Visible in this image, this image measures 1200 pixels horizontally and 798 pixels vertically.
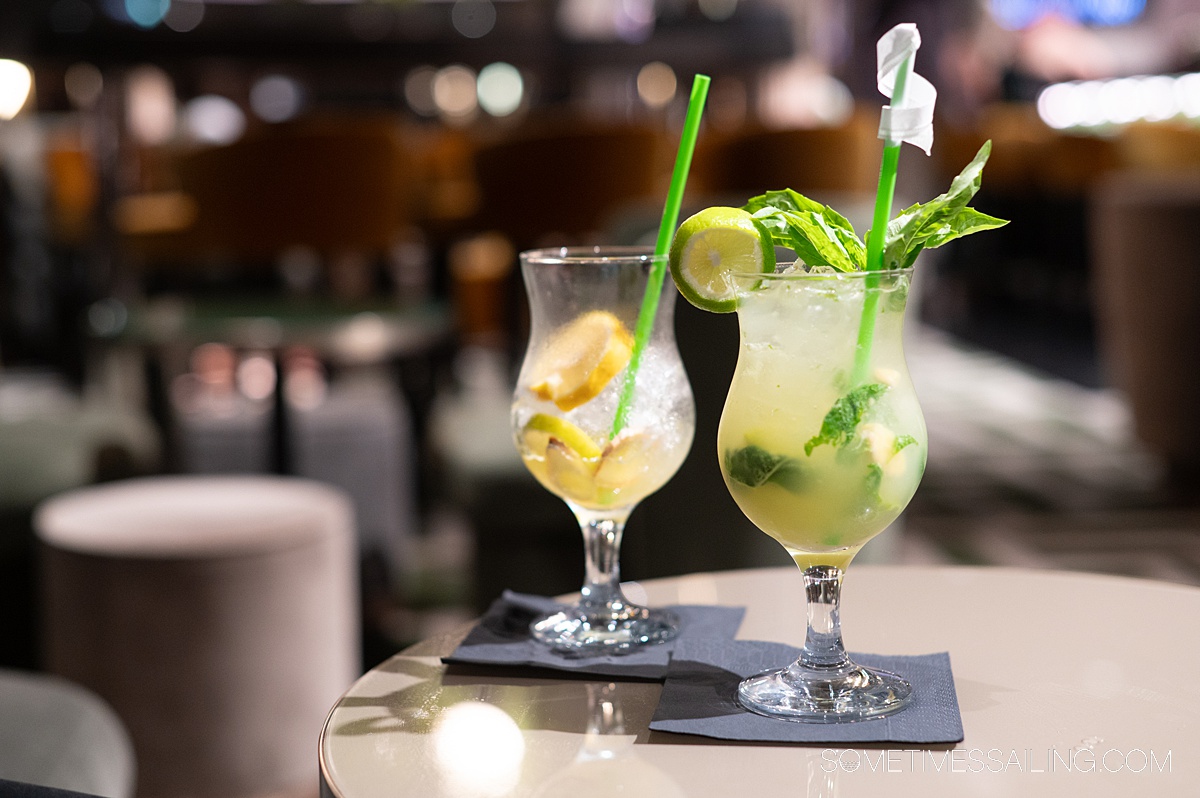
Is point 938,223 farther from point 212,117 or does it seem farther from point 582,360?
point 212,117

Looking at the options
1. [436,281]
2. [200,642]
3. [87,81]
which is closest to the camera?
[200,642]

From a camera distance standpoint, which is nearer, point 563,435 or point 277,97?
point 563,435

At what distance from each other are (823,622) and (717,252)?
0.22 meters

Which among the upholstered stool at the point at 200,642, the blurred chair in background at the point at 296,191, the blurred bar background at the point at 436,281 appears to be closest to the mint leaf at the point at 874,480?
the blurred bar background at the point at 436,281

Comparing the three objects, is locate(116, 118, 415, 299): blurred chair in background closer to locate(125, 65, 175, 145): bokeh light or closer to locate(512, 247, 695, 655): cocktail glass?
locate(125, 65, 175, 145): bokeh light

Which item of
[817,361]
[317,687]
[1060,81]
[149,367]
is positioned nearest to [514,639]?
[817,361]

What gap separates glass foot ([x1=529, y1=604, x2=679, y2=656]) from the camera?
2.87 feet

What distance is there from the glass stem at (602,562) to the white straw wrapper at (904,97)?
35 cm

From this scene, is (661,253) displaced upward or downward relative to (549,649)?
upward

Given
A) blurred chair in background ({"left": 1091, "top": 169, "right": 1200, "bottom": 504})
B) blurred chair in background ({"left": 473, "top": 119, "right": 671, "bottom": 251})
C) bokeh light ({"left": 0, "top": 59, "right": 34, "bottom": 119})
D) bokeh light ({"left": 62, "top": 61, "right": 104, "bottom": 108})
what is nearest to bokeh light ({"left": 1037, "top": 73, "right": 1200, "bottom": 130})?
blurred chair in background ({"left": 1091, "top": 169, "right": 1200, "bottom": 504})

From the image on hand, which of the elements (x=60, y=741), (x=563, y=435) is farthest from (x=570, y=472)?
(x=60, y=741)

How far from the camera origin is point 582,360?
0.88m

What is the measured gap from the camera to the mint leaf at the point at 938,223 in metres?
0.73

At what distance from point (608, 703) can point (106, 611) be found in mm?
1257
